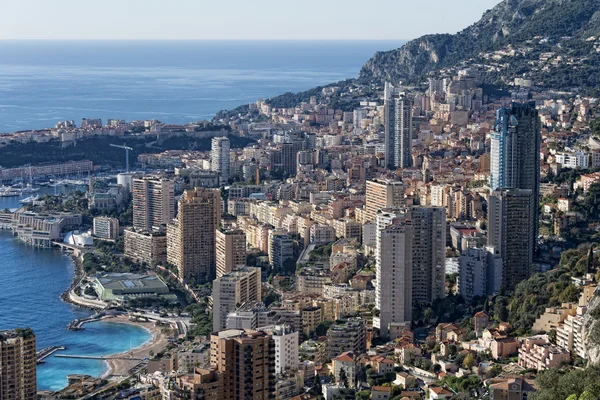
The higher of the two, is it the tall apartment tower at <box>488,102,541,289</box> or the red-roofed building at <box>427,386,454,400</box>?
the tall apartment tower at <box>488,102,541,289</box>

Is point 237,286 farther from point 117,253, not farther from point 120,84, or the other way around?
point 120,84

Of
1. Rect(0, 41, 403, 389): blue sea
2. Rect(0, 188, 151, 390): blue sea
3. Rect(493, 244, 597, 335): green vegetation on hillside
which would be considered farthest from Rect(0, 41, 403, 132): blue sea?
Rect(493, 244, 597, 335): green vegetation on hillside

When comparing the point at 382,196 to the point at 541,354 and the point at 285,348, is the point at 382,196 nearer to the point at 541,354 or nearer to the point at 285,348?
the point at 285,348

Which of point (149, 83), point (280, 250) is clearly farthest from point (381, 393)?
point (149, 83)

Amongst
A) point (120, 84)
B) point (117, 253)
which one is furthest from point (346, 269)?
point (120, 84)

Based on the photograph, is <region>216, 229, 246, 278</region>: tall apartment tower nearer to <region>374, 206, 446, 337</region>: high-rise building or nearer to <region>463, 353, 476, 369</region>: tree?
<region>374, 206, 446, 337</region>: high-rise building

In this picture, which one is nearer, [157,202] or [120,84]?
[157,202]
